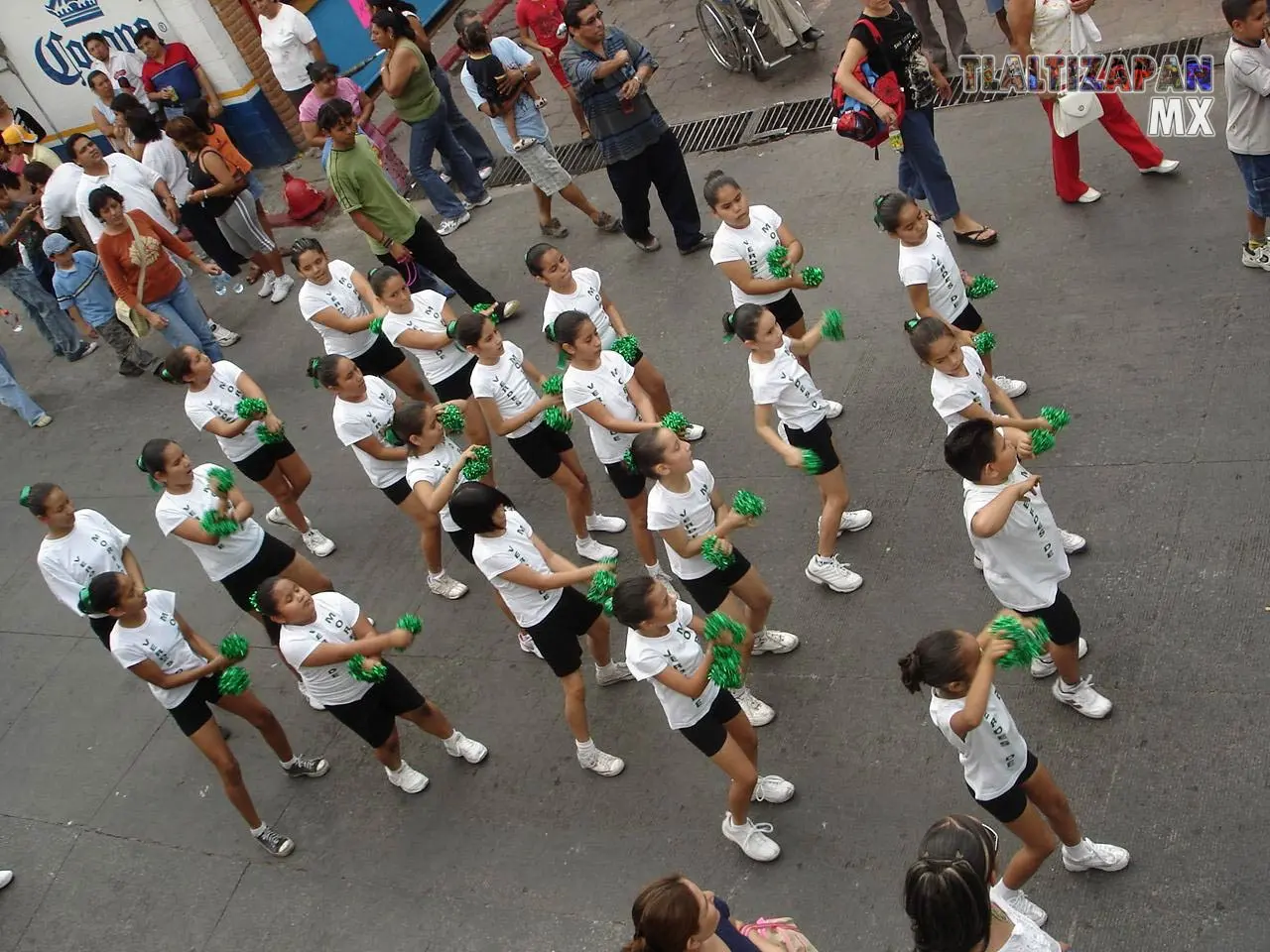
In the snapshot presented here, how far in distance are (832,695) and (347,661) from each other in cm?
226

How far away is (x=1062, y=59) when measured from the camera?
7.45 m

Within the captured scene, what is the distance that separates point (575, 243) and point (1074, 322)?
4396 mm

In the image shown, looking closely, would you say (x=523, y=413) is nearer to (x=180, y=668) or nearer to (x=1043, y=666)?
(x=180, y=668)

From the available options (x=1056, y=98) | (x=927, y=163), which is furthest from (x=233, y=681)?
(x=1056, y=98)

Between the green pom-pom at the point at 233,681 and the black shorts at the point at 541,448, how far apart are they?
1.90m

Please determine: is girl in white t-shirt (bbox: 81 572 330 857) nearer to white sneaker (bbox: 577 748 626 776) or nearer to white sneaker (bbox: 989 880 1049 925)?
white sneaker (bbox: 577 748 626 776)

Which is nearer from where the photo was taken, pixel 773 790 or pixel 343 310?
A: pixel 773 790

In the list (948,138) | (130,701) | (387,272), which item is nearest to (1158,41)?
(948,138)

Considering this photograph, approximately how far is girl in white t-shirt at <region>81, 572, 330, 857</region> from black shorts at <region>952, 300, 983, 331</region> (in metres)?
4.15

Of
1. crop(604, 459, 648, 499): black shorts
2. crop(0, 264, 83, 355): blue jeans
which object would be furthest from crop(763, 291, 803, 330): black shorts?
crop(0, 264, 83, 355): blue jeans

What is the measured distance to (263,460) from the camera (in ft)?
23.5

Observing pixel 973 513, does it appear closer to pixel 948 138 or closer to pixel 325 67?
pixel 948 138

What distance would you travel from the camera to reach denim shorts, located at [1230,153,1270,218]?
648 centimetres

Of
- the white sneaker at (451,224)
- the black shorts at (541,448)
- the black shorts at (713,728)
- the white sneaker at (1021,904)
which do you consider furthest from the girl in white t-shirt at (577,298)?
the white sneaker at (451,224)
